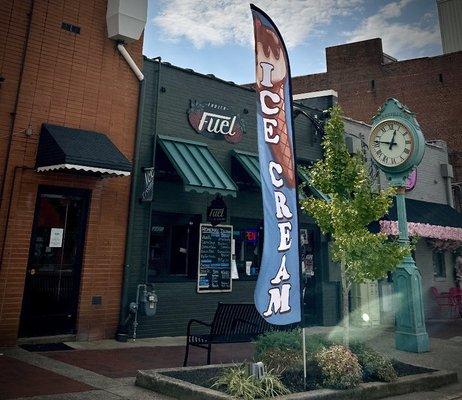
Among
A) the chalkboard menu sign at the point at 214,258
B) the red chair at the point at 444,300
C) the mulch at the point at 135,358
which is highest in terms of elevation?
the chalkboard menu sign at the point at 214,258

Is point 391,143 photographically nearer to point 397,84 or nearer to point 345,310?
point 345,310

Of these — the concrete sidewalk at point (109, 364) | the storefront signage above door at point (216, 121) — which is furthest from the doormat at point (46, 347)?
the storefront signage above door at point (216, 121)

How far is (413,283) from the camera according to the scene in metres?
9.13

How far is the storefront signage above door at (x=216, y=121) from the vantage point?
1059 centimetres

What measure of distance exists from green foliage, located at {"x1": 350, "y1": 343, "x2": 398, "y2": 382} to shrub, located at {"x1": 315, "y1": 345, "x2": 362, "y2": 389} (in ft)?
1.28

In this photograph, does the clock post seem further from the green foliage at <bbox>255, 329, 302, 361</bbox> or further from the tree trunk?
the green foliage at <bbox>255, 329, 302, 361</bbox>

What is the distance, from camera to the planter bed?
4.83m

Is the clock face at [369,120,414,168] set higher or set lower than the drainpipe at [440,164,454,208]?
lower

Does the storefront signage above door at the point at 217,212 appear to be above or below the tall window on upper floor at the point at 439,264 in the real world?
above

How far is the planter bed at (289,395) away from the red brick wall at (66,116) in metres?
3.39

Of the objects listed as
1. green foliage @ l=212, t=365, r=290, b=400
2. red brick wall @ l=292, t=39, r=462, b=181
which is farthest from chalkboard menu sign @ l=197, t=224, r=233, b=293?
red brick wall @ l=292, t=39, r=462, b=181

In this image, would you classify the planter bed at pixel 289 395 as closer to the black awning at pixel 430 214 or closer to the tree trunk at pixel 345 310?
the tree trunk at pixel 345 310

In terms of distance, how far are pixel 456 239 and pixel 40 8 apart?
14.8 meters

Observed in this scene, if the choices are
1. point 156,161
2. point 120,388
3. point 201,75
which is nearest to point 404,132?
point 201,75
